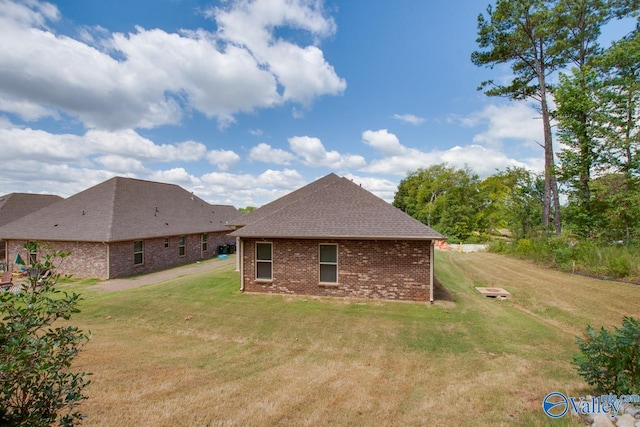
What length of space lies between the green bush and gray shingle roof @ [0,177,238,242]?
1561cm

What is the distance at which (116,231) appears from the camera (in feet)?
52.2

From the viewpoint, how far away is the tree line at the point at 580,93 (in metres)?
15.1

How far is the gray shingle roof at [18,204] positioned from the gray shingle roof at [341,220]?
24.9 meters

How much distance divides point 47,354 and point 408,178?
68.2 m

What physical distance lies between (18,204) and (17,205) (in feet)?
0.58

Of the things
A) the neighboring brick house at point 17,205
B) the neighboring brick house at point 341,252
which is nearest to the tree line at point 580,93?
the neighboring brick house at point 341,252

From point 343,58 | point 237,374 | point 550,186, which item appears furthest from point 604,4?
point 237,374

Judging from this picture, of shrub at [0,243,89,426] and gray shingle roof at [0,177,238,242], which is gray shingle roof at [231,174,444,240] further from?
shrub at [0,243,89,426]

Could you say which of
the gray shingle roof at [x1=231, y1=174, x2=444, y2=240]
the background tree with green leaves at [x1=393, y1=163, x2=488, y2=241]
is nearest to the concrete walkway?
the gray shingle roof at [x1=231, y1=174, x2=444, y2=240]

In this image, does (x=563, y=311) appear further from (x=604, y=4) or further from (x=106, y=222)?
(x=106, y=222)

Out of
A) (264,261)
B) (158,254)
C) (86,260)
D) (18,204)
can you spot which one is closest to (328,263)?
(264,261)

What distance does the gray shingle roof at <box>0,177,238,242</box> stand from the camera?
16.1 meters

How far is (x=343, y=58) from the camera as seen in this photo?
16922 millimetres

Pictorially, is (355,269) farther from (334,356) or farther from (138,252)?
(138,252)
